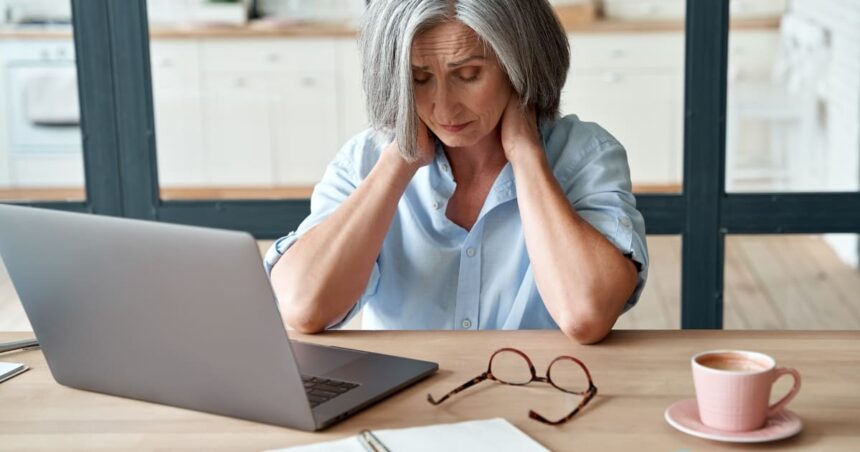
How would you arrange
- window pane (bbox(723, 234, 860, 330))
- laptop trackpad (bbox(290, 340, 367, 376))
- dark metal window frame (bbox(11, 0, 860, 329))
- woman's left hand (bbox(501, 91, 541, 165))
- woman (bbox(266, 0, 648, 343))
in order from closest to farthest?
laptop trackpad (bbox(290, 340, 367, 376)) < woman (bbox(266, 0, 648, 343)) < woman's left hand (bbox(501, 91, 541, 165)) < dark metal window frame (bbox(11, 0, 860, 329)) < window pane (bbox(723, 234, 860, 330))

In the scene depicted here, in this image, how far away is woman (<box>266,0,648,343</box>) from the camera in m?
1.64

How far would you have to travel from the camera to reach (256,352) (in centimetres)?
118

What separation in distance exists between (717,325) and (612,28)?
30.7 inches

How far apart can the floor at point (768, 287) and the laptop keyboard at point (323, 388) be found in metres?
1.55

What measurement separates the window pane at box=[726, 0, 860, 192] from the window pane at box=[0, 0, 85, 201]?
63.9 inches

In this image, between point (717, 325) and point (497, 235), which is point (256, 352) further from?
point (717, 325)

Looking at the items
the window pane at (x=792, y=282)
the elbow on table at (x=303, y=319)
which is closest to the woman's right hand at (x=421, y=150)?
the elbow on table at (x=303, y=319)

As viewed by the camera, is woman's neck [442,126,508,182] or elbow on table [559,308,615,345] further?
woman's neck [442,126,508,182]

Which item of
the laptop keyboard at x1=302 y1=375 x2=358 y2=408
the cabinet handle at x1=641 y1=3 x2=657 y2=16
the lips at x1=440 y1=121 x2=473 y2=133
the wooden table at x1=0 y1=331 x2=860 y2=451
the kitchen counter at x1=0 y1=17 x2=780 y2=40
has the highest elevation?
the cabinet handle at x1=641 y1=3 x2=657 y2=16

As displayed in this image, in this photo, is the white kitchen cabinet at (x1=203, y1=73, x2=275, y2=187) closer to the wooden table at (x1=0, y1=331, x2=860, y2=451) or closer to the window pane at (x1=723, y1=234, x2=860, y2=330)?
the window pane at (x1=723, y1=234, x2=860, y2=330)

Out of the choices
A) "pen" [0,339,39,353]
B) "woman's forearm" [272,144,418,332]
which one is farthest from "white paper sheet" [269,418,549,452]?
"pen" [0,339,39,353]

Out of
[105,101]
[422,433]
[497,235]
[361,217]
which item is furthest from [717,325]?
[422,433]

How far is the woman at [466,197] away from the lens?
1.64 meters

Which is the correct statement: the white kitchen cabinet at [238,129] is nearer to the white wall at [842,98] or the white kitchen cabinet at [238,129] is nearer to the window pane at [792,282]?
the window pane at [792,282]
